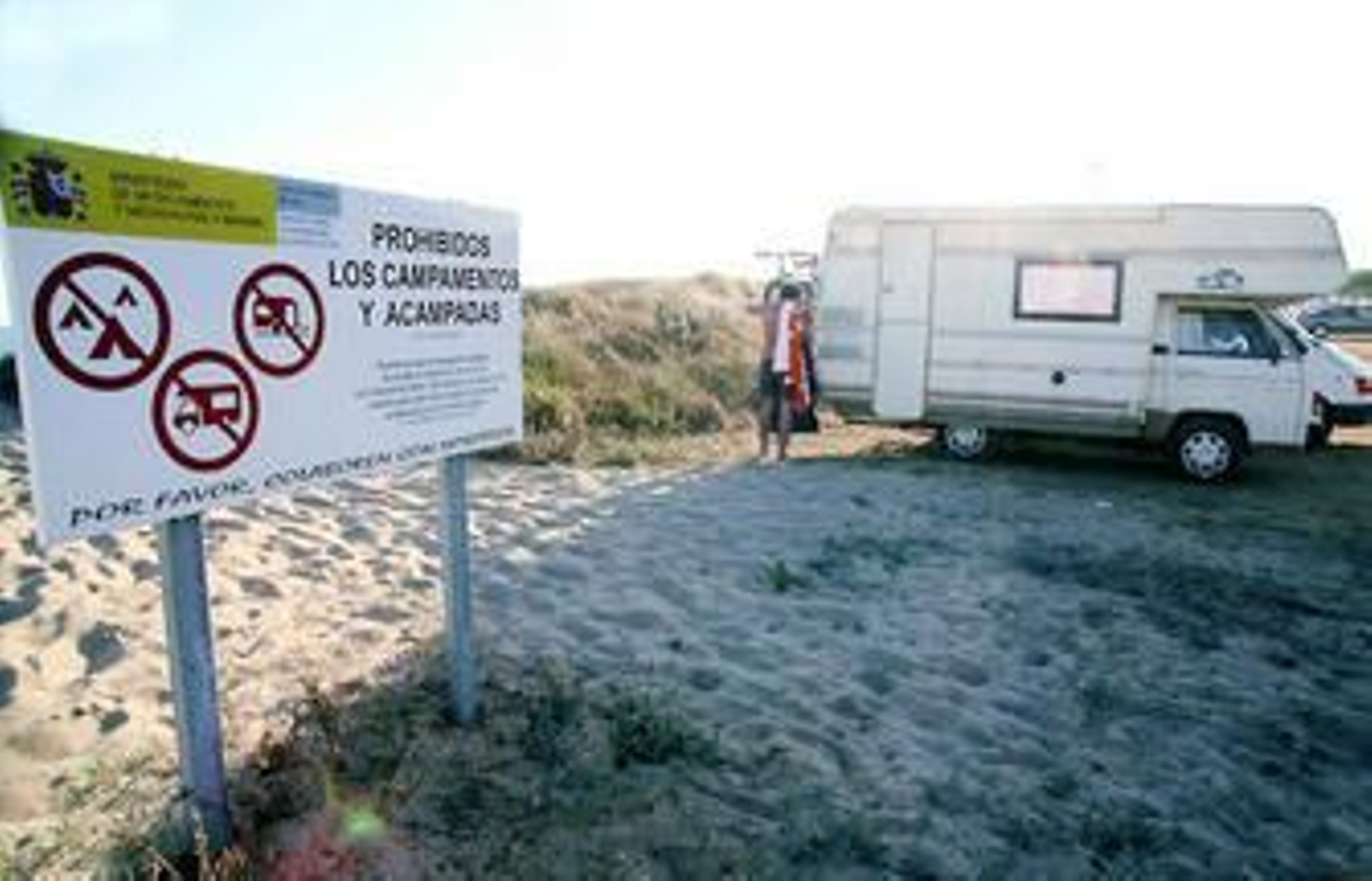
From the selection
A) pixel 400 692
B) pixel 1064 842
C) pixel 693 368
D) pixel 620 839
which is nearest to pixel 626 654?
pixel 400 692

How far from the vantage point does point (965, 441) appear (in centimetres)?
1275

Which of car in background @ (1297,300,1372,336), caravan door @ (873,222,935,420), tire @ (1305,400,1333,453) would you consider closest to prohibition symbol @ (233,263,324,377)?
caravan door @ (873,222,935,420)

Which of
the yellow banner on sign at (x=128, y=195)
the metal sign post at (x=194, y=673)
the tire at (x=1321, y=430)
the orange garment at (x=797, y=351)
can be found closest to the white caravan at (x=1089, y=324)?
the tire at (x=1321, y=430)

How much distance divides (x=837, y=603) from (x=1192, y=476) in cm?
743

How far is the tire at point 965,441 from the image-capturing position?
12711mm

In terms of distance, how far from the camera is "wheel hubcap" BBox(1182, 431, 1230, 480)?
38.2 ft

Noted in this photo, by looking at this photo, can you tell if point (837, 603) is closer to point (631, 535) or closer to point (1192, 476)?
point (631, 535)

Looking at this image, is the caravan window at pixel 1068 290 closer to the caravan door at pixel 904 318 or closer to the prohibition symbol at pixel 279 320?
the caravan door at pixel 904 318

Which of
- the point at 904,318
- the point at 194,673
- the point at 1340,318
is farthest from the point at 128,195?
the point at 1340,318

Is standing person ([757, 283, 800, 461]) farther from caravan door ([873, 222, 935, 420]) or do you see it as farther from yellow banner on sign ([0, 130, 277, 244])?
yellow banner on sign ([0, 130, 277, 244])

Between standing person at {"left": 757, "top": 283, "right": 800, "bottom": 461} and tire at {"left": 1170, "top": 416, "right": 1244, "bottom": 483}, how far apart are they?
4.43m

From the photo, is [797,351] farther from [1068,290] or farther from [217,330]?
[217,330]

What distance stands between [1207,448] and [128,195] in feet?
38.2

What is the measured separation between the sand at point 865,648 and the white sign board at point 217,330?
1410 mm
